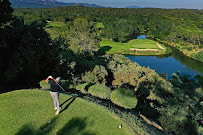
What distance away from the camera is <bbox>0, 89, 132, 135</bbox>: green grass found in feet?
22.8

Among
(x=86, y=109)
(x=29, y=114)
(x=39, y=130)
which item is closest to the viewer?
(x=39, y=130)

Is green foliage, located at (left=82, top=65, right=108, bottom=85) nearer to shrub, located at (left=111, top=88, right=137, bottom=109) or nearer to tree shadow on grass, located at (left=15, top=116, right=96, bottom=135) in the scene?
shrub, located at (left=111, top=88, right=137, bottom=109)

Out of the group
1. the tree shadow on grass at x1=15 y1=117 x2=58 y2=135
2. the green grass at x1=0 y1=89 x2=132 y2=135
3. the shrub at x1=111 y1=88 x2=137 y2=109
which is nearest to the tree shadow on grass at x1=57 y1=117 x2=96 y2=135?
the green grass at x1=0 y1=89 x2=132 y2=135

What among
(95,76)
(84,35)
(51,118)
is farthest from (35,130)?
Answer: (84,35)

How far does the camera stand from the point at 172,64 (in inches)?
1845

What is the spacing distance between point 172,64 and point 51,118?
48.7 meters

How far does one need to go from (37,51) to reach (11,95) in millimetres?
9713

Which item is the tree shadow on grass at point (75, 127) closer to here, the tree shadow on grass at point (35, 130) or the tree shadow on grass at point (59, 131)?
the tree shadow on grass at point (59, 131)

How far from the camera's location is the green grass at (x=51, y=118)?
22.8 feet

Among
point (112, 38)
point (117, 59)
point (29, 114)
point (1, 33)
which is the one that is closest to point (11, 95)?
point (29, 114)

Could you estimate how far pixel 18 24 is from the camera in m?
17.3

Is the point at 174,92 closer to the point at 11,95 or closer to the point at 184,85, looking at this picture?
the point at 184,85

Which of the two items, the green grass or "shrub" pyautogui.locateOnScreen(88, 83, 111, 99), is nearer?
the green grass

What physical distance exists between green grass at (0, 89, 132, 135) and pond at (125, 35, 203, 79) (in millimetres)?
36085
